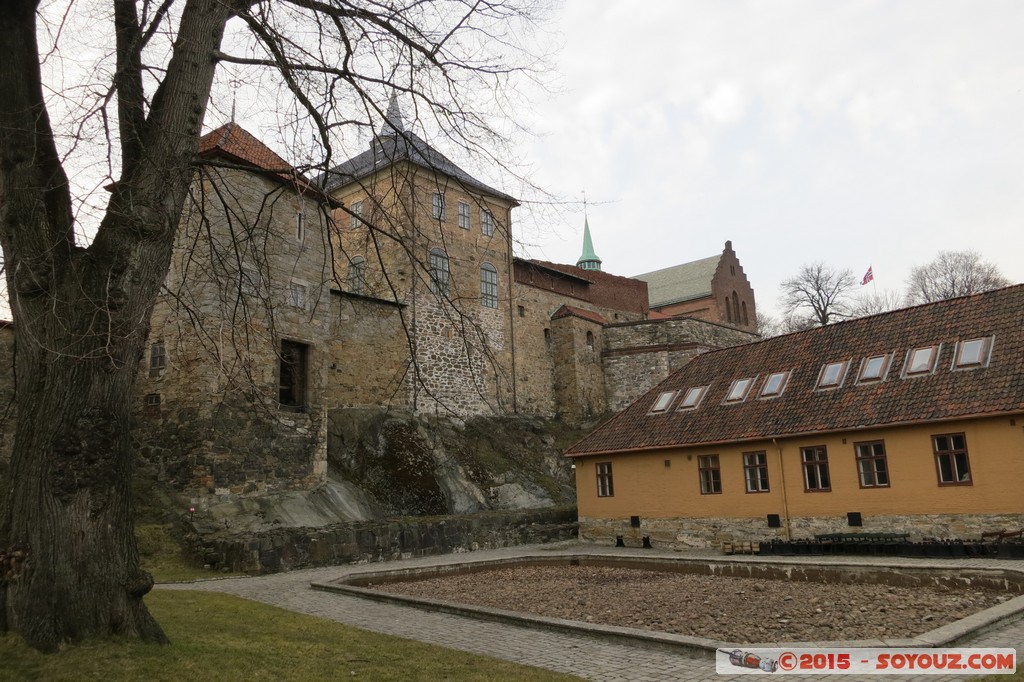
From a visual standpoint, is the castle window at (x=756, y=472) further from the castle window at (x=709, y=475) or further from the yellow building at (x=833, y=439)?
the castle window at (x=709, y=475)

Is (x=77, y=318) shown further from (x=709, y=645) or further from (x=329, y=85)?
(x=709, y=645)

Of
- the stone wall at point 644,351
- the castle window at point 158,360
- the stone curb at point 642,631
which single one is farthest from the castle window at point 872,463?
the stone wall at point 644,351

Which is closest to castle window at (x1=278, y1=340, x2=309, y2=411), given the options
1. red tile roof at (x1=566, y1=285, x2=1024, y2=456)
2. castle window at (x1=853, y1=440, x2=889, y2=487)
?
red tile roof at (x1=566, y1=285, x2=1024, y2=456)

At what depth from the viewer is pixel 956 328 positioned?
16.3m

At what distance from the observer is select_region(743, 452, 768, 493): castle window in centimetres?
1723

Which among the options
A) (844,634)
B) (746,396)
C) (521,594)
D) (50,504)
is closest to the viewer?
(50,504)

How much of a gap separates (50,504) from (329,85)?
426 cm

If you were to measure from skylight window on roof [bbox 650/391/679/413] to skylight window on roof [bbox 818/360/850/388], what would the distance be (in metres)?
4.33

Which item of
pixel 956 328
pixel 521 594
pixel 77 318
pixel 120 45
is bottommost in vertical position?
pixel 521 594

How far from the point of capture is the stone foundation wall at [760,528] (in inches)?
548

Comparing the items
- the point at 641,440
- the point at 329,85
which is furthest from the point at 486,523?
the point at 329,85

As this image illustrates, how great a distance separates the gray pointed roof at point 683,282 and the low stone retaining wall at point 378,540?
34.2 m

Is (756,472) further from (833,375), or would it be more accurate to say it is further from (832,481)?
(833,375)

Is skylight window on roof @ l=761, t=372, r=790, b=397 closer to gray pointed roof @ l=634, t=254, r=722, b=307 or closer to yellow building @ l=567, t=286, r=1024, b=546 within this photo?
yellow building @ l=567, t=286, r=1024, b=546
